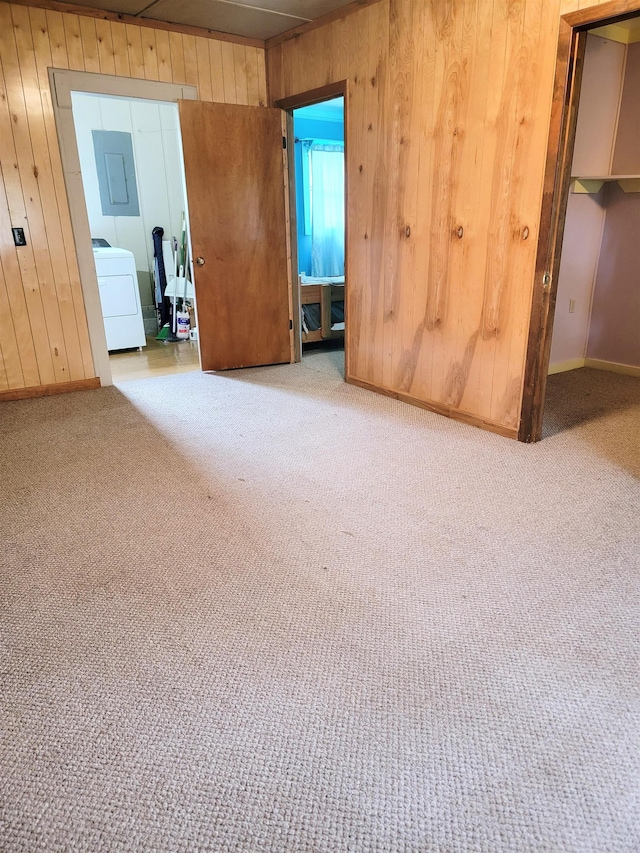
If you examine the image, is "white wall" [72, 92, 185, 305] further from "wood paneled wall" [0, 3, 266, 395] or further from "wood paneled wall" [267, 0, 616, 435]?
"wood paneled wall" [267, 0, 616, 435]

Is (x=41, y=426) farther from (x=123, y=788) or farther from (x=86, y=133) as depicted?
(x=86, y=133)

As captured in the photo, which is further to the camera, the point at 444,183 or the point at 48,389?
the point at 48,389

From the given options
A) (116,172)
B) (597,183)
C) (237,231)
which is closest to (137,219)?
(116,172)

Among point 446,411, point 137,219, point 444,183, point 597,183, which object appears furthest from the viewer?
point 137,219

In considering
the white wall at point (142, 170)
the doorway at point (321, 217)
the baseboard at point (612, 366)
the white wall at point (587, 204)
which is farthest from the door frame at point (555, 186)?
the white wall at point (142, 170)

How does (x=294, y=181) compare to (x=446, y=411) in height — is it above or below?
above

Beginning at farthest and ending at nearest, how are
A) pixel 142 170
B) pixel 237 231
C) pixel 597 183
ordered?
pixel 142 170, pixel 237 231, pixel 597 183

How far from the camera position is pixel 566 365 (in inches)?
190

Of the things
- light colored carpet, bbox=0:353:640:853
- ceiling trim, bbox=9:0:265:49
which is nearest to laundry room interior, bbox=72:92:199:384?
ceiling trim, bbox=9:0:265:49

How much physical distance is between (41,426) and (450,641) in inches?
115

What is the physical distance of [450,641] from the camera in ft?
5.63

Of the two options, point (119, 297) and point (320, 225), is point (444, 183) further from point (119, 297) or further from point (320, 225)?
point (119, 297)

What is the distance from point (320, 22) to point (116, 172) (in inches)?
123

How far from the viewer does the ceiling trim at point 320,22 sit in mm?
3664
